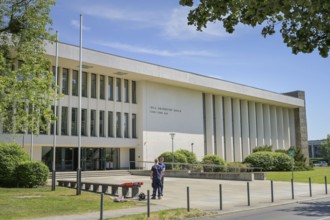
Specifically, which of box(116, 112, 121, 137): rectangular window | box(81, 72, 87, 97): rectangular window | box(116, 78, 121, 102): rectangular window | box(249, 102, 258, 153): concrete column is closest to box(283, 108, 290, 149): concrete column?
box(249, 102, 258, 153): concrete column

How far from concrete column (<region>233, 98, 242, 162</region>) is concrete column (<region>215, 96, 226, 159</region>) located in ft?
8.62

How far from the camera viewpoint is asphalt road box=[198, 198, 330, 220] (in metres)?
13.4

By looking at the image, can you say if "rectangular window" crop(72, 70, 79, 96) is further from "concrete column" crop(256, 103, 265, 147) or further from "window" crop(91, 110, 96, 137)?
"concrete column" crop(256, 103, 265, 147)

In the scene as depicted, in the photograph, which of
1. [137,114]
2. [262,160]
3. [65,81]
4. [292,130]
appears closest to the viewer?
[65,81]

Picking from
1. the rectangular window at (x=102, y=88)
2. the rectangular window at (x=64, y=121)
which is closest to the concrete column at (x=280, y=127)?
the rectangular window at (x=102, y=88)

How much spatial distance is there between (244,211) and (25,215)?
7.80m

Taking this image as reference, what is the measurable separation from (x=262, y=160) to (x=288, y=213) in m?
32.2

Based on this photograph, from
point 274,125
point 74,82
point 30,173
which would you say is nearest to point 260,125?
point 274,125

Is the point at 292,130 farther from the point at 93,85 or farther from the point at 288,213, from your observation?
the point at 288,213

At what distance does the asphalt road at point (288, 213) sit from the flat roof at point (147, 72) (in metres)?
24.5

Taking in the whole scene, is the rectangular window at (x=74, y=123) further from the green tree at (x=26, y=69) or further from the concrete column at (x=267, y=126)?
the concrete column at (x=267, y=126)

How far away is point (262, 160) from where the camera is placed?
1810 inches

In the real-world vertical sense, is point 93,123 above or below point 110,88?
below

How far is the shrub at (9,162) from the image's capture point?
2294 cm
